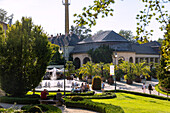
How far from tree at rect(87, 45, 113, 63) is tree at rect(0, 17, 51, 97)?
37120 mm

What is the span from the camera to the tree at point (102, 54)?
5757cm

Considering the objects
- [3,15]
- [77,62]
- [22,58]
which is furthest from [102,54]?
[22,58]

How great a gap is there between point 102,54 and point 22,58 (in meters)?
38.6

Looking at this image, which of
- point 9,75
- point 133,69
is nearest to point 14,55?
point 9,75

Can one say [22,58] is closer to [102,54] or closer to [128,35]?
[102,54]

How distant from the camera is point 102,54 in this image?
189 ft

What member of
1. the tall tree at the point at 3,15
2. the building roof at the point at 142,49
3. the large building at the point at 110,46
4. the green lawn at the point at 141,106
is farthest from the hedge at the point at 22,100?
the building roof at the point at 142,49

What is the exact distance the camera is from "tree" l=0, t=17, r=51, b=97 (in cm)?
1972

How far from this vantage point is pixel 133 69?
137ft

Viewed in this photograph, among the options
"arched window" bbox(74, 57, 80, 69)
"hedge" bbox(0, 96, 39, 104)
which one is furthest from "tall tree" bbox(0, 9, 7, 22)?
"hedge" bbox(0, 96, 39, 104)

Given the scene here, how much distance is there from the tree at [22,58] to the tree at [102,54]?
37120 mm

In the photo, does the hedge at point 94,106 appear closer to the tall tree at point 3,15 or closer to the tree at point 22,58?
the tree at point 22,58

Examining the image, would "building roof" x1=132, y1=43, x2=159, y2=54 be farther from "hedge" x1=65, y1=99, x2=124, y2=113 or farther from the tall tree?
"hedge" x1=65, y1=99, x2=124, y2=113

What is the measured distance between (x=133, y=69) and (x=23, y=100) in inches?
1067
